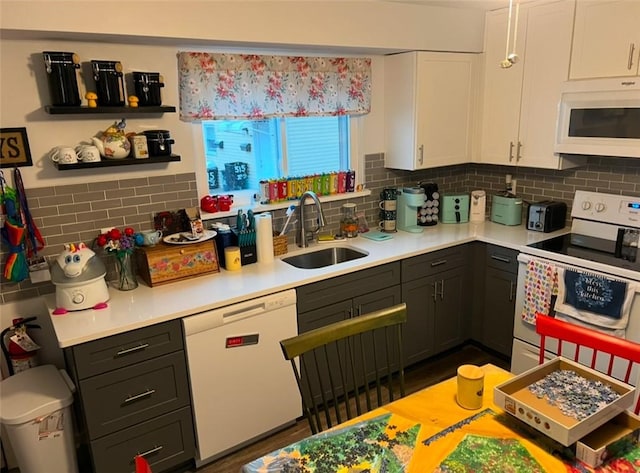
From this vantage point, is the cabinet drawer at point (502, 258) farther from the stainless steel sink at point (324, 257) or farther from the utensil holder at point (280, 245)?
the utensil holder at point (280, 245)

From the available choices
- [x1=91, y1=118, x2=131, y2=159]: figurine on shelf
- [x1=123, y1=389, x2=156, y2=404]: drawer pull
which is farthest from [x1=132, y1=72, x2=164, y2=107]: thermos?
[x1=123, y1=389, x2=156, y2=404]: drawer pull

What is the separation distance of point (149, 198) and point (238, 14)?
3.51 feet

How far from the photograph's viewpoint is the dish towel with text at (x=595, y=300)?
2.54 metres

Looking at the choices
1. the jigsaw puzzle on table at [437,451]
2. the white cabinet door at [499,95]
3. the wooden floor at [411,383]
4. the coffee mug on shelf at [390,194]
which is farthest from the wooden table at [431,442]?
the white cabinet door at [499,95]

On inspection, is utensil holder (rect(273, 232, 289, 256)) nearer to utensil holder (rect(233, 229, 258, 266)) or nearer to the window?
utensil holder (rect(233, 229, 258, 266))

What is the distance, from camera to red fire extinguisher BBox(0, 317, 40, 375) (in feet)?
7.86

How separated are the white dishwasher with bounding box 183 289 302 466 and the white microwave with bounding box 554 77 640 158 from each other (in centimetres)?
196

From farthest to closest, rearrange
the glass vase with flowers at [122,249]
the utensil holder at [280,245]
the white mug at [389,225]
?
1. the white mug at [389,225]
2. the utensil holder at [280,245]
3. the glass vase with flowers at [122,249]

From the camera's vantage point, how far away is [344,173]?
11.2ft

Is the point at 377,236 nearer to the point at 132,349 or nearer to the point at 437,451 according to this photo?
the point at 132,349

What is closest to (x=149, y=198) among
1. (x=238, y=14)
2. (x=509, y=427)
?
(x=238, y=14)

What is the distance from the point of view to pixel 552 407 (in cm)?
145

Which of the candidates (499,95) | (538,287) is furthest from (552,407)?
(499,95)

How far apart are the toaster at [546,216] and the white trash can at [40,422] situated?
2.94m
